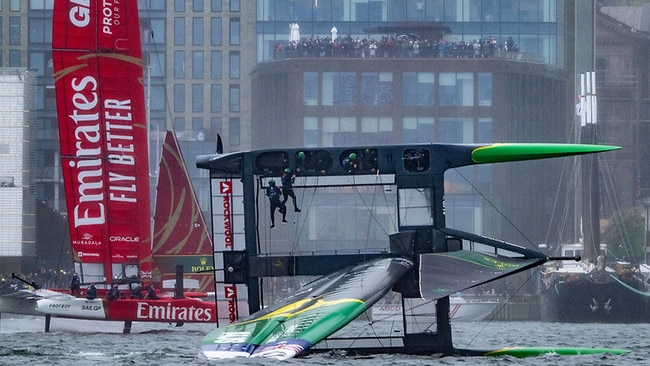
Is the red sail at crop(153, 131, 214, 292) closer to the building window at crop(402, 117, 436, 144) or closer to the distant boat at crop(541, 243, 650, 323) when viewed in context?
the distant boat at crop(541, 243, 650, 323)

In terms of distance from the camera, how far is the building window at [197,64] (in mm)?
120000

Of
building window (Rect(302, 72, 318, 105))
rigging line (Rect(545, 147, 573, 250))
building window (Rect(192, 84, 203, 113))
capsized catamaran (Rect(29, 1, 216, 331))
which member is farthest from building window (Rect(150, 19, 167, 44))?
capsized catamaran (Rect(29, 1, 216, 331))

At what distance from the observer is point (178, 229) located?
168ft

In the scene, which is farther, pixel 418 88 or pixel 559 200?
pixel 559 200

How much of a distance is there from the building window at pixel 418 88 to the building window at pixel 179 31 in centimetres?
2860

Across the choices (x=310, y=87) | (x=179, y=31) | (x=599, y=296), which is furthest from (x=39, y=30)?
(x=599, y=296)

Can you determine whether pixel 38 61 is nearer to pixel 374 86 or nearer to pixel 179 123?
pixel 179 123

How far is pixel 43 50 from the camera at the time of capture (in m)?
119

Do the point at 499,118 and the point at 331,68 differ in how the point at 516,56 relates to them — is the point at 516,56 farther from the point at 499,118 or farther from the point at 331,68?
the point at 331,68

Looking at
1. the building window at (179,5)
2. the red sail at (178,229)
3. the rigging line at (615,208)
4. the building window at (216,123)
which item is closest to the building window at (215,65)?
the building window at (216,123)

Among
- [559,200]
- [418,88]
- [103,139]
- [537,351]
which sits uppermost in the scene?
[418,88]

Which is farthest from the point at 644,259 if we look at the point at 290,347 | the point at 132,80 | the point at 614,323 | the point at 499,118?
the point at 290,347

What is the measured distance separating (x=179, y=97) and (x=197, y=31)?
18.0 feet

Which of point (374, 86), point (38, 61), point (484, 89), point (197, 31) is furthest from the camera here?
point (197, 31)
